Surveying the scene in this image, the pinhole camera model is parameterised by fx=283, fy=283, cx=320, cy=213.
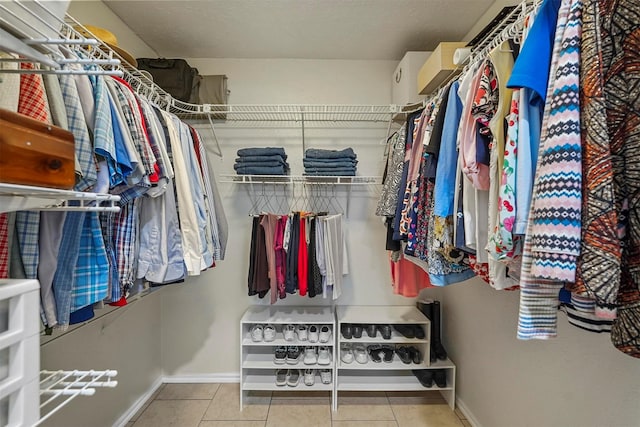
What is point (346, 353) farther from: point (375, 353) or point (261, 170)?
point (261, 170)

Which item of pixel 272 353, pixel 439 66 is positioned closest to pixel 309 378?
pixel 272 353

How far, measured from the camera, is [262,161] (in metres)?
1.92

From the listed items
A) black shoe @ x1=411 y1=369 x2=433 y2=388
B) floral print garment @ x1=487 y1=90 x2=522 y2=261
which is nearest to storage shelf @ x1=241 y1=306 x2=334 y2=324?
black shoe @ x1=411 y1=369 x2=433 y2=388

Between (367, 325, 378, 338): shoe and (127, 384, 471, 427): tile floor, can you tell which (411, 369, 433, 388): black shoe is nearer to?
(127, 384, 471, 427): tile floor

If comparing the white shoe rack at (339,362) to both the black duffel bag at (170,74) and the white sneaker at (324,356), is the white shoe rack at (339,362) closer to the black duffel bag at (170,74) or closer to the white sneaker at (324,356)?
the white sneaker at (324,356)

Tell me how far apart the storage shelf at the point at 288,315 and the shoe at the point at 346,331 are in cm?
12

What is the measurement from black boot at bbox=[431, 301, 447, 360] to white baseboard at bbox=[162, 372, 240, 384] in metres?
1.50

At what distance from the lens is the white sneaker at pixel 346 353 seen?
1962mm

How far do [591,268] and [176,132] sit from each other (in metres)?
1.53

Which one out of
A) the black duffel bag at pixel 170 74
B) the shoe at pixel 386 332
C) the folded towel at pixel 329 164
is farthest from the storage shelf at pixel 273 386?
the black duffel bag at pixel 170 74

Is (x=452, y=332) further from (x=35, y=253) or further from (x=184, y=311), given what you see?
(x=35, y=253)

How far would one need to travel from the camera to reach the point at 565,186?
21.9 inches

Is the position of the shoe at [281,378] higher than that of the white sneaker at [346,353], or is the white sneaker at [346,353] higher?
the white sneaker at [346,353]

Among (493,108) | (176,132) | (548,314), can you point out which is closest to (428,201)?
(493,108)
